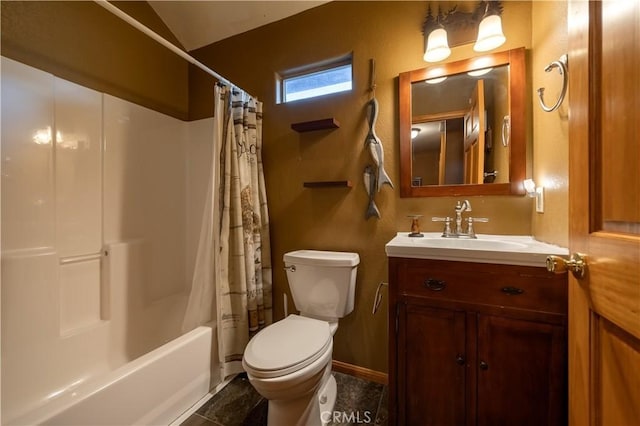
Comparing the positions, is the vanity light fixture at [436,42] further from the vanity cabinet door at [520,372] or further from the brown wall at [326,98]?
the vanity cabinet door at [520,372]

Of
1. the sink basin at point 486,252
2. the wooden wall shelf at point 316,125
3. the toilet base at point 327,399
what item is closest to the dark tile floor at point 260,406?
the toilet base at point 327,399

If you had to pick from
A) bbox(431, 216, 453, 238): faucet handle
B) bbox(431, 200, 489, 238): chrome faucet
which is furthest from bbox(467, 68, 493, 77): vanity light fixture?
bbox(431, 216, 453, 238): faucet handle

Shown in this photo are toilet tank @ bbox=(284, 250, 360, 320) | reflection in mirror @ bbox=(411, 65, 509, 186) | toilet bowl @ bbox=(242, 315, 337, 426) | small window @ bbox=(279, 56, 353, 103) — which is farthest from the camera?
small window @ bbox=(279, 56, 353, 103)

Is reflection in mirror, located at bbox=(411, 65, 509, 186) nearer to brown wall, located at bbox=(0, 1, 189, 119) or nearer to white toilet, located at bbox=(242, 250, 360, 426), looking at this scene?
white toilet, located at bbox=(242, 250, 360, 426)

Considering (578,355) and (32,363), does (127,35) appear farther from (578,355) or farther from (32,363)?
(578,355)

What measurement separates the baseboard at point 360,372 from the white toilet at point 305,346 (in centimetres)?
17

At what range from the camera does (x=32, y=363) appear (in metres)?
1.27

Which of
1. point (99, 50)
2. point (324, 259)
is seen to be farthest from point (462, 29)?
point (99, 50)

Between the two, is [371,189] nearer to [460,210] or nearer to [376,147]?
[376,147]

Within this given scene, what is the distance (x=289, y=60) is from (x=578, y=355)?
6.88 ft

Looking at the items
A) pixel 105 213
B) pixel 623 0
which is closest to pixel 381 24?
pixel 623 0

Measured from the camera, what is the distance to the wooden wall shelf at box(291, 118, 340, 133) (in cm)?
164

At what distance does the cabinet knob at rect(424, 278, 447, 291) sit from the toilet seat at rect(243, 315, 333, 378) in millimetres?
526

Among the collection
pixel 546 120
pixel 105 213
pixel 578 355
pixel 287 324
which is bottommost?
pixel 287 324
